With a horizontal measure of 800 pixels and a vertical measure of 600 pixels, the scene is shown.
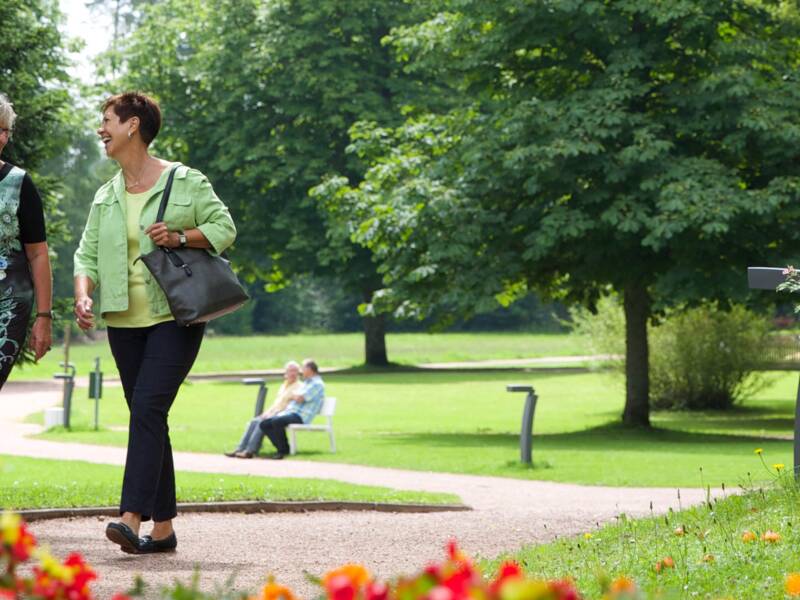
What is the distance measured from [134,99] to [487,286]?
51.0 feet

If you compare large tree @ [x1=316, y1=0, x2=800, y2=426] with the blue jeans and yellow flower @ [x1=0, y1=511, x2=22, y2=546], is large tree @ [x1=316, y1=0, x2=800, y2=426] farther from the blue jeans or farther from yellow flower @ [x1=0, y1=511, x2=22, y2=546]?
yellow flower @ [x1=0, y1=511, x2=22, y2=546]

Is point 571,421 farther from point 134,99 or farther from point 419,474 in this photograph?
point 134,99

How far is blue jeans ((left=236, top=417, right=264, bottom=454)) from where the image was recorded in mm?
19125

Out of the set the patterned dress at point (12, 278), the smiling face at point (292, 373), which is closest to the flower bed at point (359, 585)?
the patterned dress at point (12, 278)

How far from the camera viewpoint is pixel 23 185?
6.61 meters

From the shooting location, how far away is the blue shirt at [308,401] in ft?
64.2

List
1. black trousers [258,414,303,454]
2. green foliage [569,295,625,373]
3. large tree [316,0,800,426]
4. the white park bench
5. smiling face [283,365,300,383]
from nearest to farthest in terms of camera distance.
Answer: black trousers [258,414,303,454], the white park bench, smiling face [283,365,300,383], large tree [316,0,800,426], green foliage [569,295,625,373]

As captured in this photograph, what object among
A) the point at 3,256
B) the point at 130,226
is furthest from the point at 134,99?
the point at 3,256

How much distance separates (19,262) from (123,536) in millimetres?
1306

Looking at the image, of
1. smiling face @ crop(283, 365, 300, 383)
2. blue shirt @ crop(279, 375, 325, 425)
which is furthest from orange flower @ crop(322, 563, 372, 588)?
smiling face @ crop(283, 365, 300, 383)

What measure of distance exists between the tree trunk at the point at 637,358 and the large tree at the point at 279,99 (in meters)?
16.2

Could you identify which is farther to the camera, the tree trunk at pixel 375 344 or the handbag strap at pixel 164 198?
the tree trunk at pixel 375 344

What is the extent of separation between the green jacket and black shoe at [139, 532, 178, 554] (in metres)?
1.10

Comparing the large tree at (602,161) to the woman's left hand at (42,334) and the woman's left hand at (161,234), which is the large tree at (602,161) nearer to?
the woman's left hand at (161,234)
